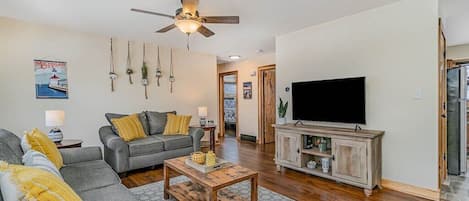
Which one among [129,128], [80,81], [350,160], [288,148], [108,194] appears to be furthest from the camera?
[80,81]

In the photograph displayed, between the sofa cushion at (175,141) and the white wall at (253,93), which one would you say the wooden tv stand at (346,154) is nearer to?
the sofa cushion at (175,141)

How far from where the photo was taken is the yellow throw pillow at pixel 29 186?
978mm

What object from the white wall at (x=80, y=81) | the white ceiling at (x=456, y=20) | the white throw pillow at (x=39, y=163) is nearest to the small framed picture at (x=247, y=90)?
the white wall at (x=80, y=81)

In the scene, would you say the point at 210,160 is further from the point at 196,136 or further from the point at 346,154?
the point at 196,136

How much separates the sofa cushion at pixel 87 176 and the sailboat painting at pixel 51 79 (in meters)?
1.94

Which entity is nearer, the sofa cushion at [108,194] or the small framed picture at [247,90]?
the sofa cushion at [108,194]

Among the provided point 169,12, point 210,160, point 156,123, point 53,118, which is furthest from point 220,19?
point 53,118

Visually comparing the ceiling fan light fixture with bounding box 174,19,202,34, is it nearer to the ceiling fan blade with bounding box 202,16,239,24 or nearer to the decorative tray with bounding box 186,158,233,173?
the ceiling fan blade with bounding box 202,16,239,24

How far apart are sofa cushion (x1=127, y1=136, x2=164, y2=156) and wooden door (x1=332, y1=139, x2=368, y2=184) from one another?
8.51 feet

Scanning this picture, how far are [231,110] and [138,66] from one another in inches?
184

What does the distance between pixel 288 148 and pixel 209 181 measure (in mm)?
1898

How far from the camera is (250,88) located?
21.2ft

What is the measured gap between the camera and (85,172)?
7.54 ft

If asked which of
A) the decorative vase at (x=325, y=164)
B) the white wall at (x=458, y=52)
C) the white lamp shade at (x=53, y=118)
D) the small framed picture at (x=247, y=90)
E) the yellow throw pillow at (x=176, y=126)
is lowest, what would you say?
the decorative vase at (x=325, y=164)
